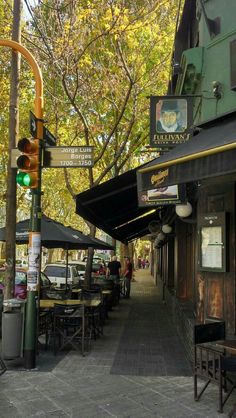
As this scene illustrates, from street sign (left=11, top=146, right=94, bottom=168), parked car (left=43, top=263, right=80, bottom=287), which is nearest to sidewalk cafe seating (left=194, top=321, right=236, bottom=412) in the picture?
street sign (left=11, top=146, right=94, bottom=168)

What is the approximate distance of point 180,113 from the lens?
29.0 feet

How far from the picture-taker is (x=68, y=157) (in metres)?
8.16

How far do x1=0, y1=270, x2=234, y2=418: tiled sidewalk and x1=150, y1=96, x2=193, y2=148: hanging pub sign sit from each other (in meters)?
3.88

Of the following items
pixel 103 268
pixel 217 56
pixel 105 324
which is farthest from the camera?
pixel 103 268

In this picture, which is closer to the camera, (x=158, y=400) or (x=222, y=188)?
(x=158, y=400)

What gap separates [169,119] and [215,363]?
4669mm

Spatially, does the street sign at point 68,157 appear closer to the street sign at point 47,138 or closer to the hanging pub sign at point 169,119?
the street sign at point 47,138

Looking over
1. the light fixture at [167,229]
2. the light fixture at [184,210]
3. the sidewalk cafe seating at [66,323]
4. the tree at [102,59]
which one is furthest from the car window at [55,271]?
the light fixture at [184,210]

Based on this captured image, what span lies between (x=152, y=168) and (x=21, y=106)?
14659 millimetres

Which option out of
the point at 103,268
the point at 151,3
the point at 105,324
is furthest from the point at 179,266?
the point at 103,268

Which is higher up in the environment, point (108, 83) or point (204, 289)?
point (108, 83)

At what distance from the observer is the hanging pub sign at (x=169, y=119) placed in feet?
28.9

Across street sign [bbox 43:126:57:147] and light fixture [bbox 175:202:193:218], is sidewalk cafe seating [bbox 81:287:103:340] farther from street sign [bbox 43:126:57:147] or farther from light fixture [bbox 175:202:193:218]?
street sign [bbox 43:126:57:147]

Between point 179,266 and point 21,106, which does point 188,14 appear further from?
point 21,106
